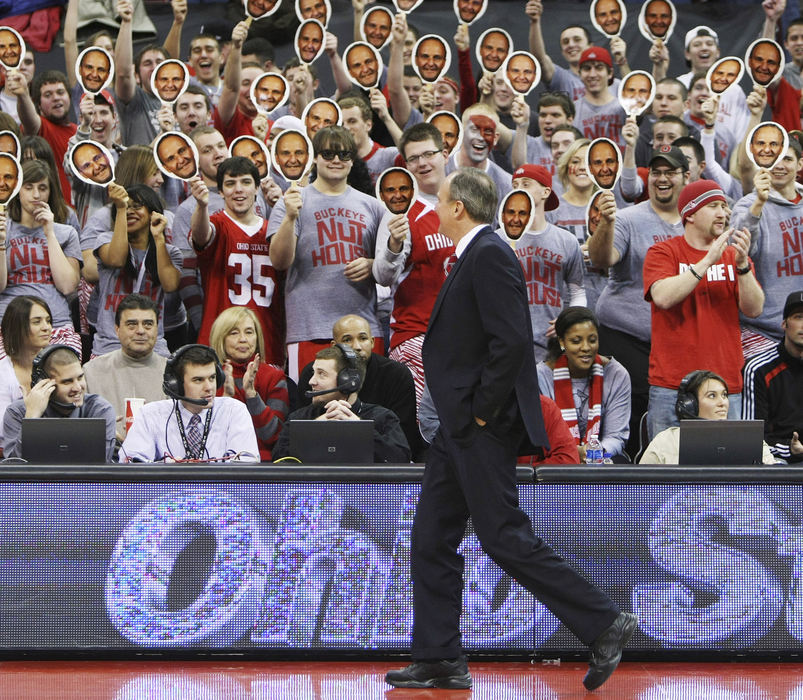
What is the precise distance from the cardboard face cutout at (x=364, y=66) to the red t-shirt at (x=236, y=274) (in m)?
1.78

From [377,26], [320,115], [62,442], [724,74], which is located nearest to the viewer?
[62,442]

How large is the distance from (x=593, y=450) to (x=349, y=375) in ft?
4.42

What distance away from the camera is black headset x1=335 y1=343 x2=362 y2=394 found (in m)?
6.05

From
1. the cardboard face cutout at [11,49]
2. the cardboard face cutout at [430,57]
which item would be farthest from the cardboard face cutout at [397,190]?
the cardboard face cutout at [11,49]

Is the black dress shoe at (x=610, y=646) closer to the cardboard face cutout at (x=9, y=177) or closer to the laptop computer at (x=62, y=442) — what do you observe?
the laptop computer at (x=62, y=442)

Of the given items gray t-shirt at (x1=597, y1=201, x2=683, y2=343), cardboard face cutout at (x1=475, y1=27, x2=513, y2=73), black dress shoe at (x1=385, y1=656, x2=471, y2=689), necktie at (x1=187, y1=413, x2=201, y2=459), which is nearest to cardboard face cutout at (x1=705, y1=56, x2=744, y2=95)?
cardboard face cutout at (x1=475, y1=27, x2=513, y2=73)

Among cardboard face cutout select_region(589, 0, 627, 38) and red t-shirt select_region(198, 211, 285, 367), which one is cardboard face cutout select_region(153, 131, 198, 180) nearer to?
red t-shirt select_region(198, 211, 285, 367)

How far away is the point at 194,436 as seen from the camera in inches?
226

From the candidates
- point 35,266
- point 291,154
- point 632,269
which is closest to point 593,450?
point 632,269

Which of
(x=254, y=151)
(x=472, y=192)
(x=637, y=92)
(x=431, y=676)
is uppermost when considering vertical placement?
(x=637, y=92)

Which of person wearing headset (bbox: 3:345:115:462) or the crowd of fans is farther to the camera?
the crowd of fans

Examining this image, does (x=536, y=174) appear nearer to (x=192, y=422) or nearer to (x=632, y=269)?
(x=632, y=269)

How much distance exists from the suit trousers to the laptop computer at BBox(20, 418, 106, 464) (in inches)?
51.2

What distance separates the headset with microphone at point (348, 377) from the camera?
604 centimetres
